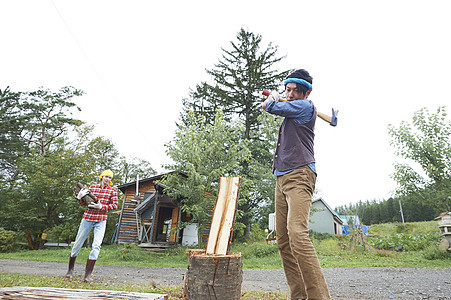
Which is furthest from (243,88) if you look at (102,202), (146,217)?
(102,202)

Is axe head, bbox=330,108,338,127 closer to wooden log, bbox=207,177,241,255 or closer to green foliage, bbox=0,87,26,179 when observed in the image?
wooden log, bbox=207,177,241,255

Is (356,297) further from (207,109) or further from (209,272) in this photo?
(207,109)

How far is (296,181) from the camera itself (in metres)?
2.13

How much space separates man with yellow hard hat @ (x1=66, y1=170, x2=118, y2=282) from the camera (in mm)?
4160

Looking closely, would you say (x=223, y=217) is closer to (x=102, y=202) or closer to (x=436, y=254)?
(x=102, y=202)

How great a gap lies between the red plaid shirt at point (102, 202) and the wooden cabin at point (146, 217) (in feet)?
29.8

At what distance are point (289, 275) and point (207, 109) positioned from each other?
56.6 ft

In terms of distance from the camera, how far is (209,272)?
1.88 m

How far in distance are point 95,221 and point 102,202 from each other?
0.33 m

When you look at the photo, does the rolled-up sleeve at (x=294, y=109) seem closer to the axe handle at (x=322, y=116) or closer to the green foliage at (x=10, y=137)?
the axe handle at (x=322, y=116)

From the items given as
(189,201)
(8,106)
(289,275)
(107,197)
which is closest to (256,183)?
(189,201)

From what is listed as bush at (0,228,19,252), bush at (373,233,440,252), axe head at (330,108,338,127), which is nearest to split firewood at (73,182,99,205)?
axe head at (330,108,338,127)

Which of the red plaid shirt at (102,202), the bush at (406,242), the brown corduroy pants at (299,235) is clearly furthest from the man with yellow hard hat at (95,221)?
the bush at (406,242)

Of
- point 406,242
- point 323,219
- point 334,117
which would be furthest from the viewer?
point 323,219
